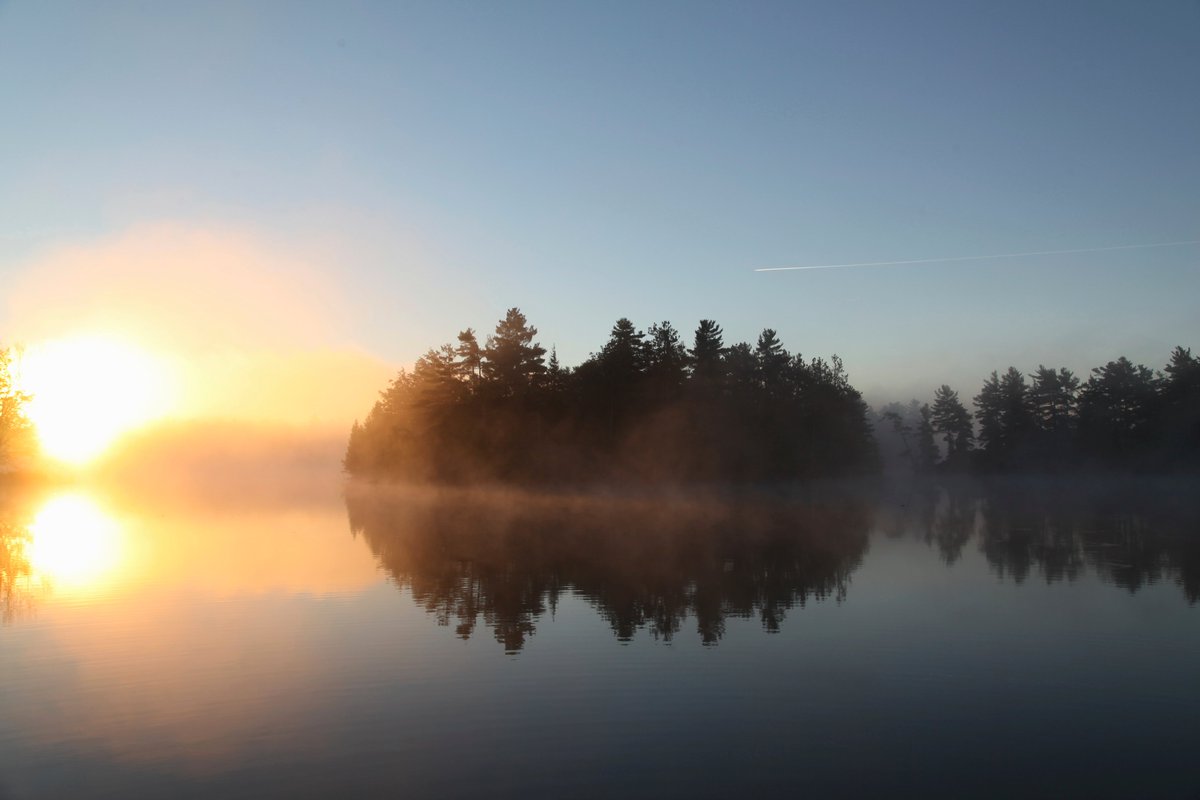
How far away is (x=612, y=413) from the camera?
7400 centimetres

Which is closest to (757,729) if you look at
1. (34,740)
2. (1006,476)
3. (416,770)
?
(416,770)

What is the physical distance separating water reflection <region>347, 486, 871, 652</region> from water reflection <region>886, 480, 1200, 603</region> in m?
4.48

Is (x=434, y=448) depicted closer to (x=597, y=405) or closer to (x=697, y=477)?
(x=597, y=405)

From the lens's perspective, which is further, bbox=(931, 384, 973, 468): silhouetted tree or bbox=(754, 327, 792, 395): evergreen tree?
bbox=(931, 384, 973, 468): silhouetted tree

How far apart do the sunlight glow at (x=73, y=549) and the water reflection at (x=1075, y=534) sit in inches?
1123

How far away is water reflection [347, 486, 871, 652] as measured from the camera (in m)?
19.8

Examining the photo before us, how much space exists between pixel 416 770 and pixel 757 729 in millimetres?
4544

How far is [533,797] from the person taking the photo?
9.34 meters

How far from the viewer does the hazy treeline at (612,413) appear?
2968 inches

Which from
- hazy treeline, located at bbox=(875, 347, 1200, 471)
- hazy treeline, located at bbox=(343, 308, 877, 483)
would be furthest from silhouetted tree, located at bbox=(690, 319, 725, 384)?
hazy treeline, located at bbox=(875, 347, 1200, 471)

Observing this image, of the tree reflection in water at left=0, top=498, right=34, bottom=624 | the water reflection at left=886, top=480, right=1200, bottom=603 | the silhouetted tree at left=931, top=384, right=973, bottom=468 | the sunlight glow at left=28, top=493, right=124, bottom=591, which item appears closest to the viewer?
the tree reflection in water at left=0, top=498, right=34, bottom=624

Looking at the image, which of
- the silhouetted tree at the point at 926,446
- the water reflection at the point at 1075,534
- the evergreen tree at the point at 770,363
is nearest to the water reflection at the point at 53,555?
the water reflection at the point at 1075,534

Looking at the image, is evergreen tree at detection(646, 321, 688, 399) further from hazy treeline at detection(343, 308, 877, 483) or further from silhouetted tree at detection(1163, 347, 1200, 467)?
silhouetted tree at detection(1163, 347, 1200, 467)

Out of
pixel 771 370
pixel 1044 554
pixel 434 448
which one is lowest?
pixel 1044 554
